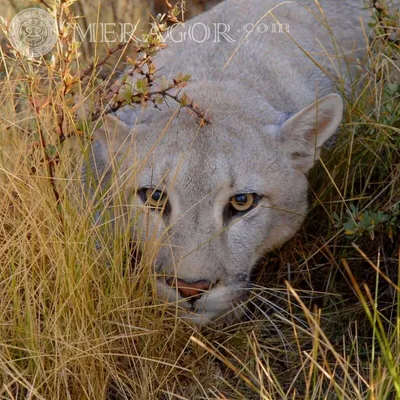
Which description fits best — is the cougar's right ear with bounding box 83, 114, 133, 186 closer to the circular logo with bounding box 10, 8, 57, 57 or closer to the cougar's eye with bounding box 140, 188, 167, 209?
the cougar's eye with bounding box 140, 188, 167, 209

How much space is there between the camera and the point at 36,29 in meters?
5.14

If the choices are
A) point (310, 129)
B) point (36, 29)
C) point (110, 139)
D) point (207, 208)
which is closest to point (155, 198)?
point (207, 208)

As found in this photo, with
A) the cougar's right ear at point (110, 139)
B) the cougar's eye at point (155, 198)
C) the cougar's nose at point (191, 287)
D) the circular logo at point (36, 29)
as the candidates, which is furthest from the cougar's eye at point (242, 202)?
the circular logo at point (36, 29)

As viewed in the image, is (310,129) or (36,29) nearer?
(310,129)

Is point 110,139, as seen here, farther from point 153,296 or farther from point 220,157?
point 153,296

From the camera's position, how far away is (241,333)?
4031mm

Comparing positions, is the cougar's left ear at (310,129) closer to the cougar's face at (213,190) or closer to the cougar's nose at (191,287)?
the cougar's face at (213,190)

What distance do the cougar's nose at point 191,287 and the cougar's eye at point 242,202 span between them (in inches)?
18.1

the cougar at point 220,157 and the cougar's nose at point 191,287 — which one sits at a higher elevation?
the cougar at point 220,157

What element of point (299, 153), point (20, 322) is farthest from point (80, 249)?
point (299, 153)

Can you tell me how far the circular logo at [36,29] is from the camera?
4922mm

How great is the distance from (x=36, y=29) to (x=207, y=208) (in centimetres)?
210

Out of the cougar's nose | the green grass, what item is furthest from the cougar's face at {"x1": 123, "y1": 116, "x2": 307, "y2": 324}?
the green grass

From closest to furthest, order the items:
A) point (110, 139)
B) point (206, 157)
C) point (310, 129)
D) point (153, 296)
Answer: point (153, 296)
point (206, 157)
point (110, 139)
point (310, 129)
